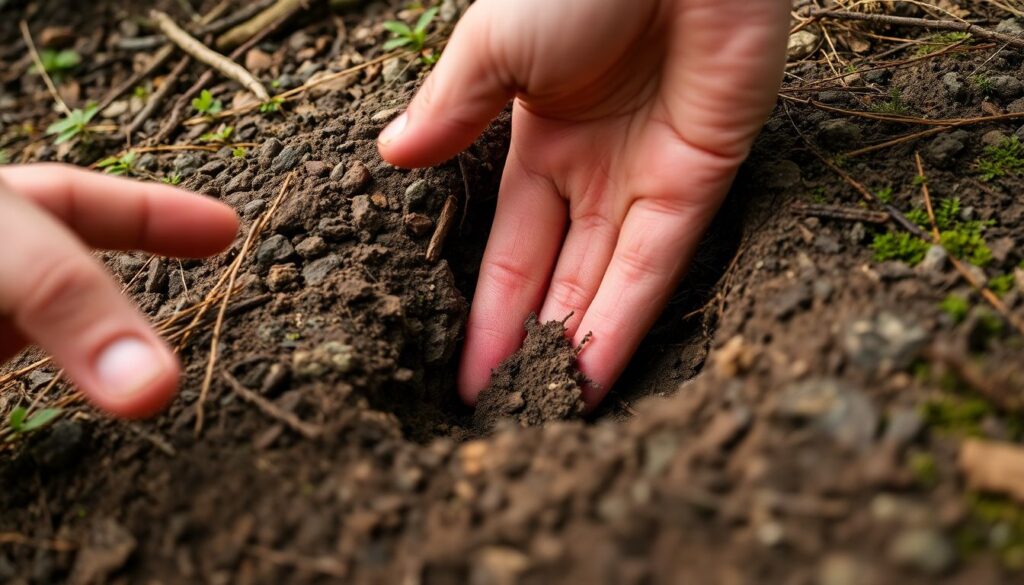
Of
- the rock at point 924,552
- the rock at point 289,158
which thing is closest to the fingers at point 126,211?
the rock at point 289,158

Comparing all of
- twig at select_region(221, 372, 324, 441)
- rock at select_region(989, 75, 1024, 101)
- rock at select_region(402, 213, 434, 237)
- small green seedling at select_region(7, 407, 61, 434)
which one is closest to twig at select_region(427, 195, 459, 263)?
rock at select_region(402, 213, 434, 237)

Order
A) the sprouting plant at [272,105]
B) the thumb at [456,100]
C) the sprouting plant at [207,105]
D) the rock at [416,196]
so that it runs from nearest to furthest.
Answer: the thumb at [456,100] → the rock at [416,196] → the sprouting plant at [272,105] → the sprouting plant at [207,105]

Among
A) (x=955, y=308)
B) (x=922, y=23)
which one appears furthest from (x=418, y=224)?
(x=922, y=23)

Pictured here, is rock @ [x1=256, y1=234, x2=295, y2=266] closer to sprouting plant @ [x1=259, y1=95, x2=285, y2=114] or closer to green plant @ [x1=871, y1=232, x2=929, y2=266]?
sprouting plant @ [x1=259, y1=95, x2=285, y2=114]

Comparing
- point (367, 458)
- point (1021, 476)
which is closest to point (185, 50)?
point (367, 458)

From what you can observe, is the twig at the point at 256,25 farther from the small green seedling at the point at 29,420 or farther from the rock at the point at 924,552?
the rock at the point at 924,552

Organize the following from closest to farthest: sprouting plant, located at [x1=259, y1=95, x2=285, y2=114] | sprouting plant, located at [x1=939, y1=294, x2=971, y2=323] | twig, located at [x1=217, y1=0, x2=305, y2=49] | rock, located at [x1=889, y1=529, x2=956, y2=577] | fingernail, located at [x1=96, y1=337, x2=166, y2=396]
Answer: rock, located at [x1=889, y1=529, x2=956, y2=577], fingernail, located at [x1=96, y1=337, x2=166, y2=396], sprouting plant, located at [x1=939, y1=294, x2=971, y2=323], sprouting plant, located at [x1=259, y1=95, x2=285, y2=114], twig, located at [x1=217, y1=0, x2=305, y2=49]

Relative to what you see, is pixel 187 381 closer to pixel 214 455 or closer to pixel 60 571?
pixel 214 455
